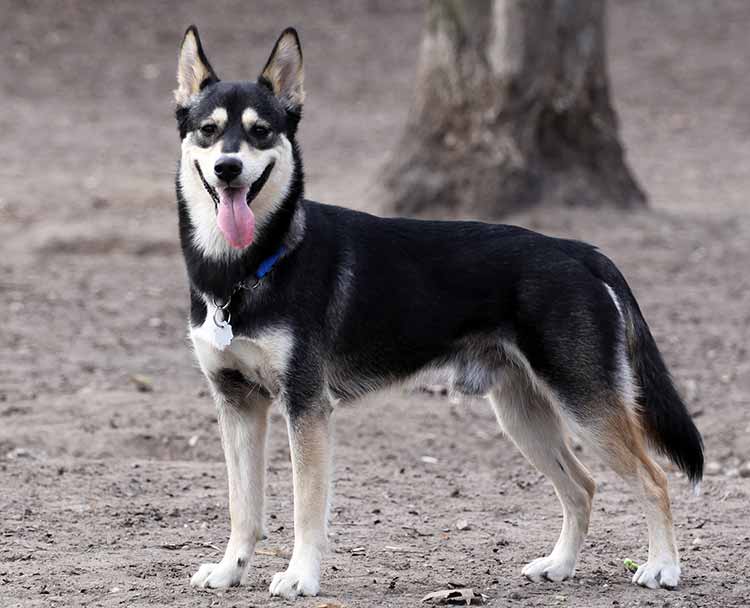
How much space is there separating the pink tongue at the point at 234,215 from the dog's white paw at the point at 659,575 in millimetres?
2152

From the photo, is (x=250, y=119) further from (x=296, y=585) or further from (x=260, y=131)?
(x=296, y=585)

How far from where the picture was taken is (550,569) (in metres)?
5.71

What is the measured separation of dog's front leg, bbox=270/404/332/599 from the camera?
17.2 feet

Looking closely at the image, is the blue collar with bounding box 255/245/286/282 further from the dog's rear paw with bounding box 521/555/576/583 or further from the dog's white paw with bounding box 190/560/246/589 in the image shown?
the dog's rear paw with bounding box 521/555/576/583

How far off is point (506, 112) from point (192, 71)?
748cm

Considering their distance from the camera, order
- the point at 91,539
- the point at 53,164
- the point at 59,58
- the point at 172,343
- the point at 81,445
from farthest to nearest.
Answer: the point at 59,58
the point at 53,164
the point at 172,343
the point at 81,445
the point at 91,539

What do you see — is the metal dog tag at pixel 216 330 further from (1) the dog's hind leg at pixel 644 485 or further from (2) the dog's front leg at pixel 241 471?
(1) the dog's hind leg at pixel 644 485

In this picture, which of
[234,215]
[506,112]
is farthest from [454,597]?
[506,112]

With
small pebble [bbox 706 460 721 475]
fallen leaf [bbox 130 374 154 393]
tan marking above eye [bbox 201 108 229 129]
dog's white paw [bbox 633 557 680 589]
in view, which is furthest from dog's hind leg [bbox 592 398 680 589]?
fallen leaf [bbox 130 374 154 393]

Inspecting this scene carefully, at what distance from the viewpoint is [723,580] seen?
5645 millimetres

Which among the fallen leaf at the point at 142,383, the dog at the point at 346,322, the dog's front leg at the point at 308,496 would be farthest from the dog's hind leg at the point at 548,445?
the fallen leaf at the point at 142,383

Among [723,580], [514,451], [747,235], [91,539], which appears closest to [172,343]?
[514,451]

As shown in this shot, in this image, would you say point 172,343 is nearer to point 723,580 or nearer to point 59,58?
point 723,580

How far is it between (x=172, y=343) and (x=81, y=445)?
7.93 ft
